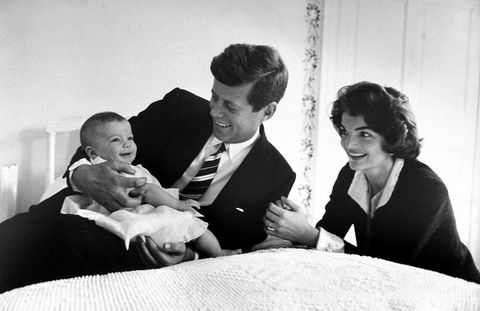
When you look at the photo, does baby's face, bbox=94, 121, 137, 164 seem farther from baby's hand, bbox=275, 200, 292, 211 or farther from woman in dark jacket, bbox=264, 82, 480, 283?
woman in dark jacket, bbox=264, 82, 480, 283

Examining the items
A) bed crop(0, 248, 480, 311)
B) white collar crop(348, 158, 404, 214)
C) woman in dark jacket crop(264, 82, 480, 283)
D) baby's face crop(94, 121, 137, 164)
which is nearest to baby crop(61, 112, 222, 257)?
baby's face crop(94, 121, 137, 164)

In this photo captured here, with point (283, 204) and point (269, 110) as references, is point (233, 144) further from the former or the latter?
point (283, 204)

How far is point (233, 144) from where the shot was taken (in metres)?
1.43

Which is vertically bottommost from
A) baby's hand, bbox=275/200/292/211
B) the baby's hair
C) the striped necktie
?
baby's hand, bbox=275/200/292/211

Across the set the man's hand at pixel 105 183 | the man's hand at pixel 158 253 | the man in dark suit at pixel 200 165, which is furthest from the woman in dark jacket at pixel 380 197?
the man's hand at pixel 105 183

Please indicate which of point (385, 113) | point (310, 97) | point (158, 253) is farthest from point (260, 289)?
point (385, 113)

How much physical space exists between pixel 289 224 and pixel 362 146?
37cm

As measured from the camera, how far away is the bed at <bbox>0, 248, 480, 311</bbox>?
2.57 feet

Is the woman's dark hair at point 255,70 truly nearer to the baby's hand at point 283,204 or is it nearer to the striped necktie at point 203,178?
the striped necktie at point 203,178

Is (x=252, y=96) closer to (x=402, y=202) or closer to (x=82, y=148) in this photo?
(x=82, y=148)

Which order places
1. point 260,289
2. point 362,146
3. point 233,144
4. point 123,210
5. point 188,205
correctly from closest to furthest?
point 260,289 < point 123,210 < point 188,205 < point 233,144 < point 362,146

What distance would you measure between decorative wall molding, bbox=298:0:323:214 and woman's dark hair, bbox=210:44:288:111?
99 mm

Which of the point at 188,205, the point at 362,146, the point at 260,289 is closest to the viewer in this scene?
the point at 260,289

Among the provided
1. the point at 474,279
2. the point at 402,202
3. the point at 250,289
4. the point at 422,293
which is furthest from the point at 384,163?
the point at 250,289
